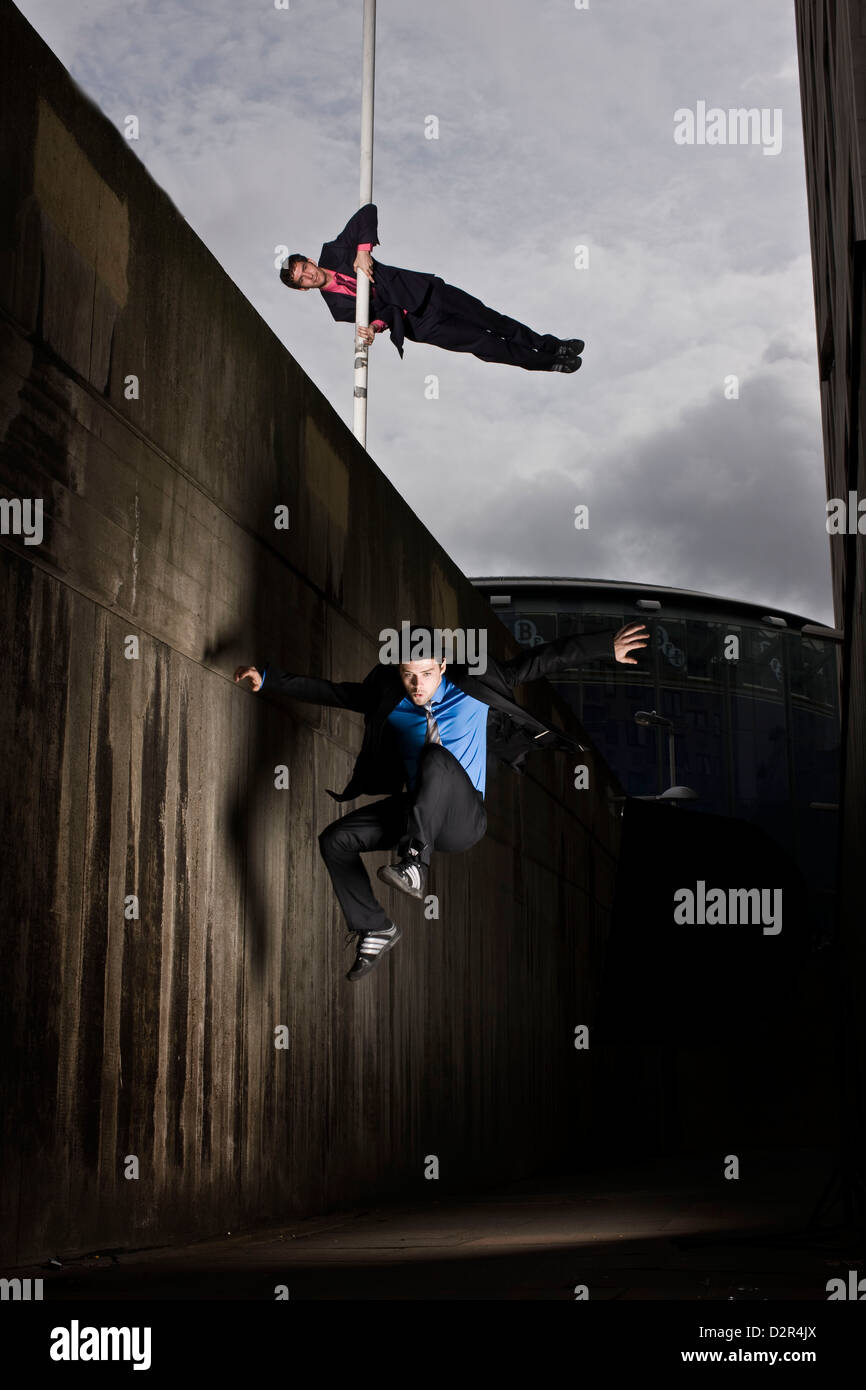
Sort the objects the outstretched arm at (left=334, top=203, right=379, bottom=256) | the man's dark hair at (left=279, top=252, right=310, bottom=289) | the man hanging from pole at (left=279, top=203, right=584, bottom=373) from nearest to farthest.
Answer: the man's dark hair at (left=279, top=252, right=310, bottom=289), the outstretched arm at (left=334, top=203, right=379, bottom=256), the man hanging from pole at (left=279, top=203, right=584, bottom=373)

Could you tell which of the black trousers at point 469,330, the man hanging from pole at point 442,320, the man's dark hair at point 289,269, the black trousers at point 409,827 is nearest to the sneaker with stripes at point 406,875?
the black trousers at point 409,827

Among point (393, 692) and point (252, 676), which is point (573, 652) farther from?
point (252, 676)

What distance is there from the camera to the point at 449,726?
7.27 metres

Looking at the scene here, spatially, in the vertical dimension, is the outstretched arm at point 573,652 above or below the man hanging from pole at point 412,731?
above

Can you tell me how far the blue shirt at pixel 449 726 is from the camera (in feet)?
23.8

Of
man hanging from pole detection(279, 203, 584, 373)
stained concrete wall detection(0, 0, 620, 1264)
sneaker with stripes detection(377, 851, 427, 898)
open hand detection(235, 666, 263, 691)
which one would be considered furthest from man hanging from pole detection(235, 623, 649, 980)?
man hanging from pole detection(279, 203, 584, 373)

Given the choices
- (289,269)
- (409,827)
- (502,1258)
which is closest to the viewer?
(502,1258)

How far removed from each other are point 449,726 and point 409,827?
65 centimetres

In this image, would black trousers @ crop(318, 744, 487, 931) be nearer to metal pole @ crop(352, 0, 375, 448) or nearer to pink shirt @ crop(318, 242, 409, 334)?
metal pole @ crop(352, 0, 375, 448)

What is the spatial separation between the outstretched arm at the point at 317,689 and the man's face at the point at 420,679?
237mm

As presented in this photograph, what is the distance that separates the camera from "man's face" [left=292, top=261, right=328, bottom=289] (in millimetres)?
13156

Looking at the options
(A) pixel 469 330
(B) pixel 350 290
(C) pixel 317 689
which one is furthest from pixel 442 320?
(C) pixel 317 689

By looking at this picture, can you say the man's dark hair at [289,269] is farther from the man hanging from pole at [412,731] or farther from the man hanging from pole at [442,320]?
the man hanging from pole at [412,731]
